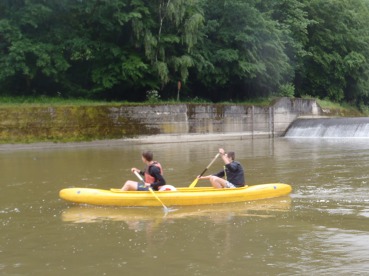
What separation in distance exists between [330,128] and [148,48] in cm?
1143

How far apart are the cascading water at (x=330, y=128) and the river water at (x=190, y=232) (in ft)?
51.4

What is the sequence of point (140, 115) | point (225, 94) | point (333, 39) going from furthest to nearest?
point (333, 39)
point (225, 94)
point (140, 115)

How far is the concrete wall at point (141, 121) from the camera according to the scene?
23.8 meters

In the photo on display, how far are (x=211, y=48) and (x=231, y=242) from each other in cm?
2622

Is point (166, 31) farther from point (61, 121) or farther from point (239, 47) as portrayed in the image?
point (61, 121)

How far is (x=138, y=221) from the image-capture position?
333 inches

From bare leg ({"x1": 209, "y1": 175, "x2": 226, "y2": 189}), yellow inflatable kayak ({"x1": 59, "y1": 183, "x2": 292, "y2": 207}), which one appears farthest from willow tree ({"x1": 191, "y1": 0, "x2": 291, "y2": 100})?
yellow inflatable kayak ({"x1": 59, "y1": 183, "x2": 292, "y2": 207})

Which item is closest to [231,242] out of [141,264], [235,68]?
[141,264]

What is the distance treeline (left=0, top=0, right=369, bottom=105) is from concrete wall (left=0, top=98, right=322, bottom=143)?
7.69ft

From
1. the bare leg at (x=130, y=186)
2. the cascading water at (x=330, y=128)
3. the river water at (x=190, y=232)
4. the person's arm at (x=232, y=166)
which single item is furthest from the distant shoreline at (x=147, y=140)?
the person's arm at (x=232, y=166)

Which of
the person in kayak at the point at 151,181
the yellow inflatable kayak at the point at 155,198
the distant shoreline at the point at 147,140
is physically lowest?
the distant shoreline at the point at 147,140

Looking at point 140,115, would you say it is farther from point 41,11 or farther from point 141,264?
point 141,264

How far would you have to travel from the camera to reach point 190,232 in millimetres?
7531

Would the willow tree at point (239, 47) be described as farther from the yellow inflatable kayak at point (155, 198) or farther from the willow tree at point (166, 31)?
the yellow inflatable kayak at point (155, 198)
